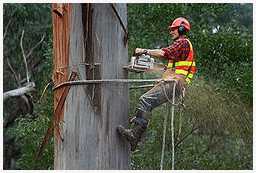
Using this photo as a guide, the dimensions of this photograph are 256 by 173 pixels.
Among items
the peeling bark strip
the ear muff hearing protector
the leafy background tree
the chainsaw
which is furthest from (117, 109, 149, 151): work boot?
the leafy background tree

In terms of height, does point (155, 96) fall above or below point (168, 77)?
below

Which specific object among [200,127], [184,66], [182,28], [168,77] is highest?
[182,28]

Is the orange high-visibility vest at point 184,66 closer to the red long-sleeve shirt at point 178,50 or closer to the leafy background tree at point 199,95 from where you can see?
the red long-sleeve shirt at point 178,50

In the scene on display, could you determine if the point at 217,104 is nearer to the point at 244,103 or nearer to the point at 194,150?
the point at 244,103

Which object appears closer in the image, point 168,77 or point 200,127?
point 168,77

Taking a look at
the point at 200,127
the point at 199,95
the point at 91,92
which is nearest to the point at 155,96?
the point at 91,92

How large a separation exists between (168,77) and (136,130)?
762mm

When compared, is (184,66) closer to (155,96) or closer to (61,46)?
(155,96)

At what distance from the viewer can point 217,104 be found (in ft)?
21.0

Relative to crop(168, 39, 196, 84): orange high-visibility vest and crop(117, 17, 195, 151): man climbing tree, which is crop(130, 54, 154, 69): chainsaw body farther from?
crop(168, 39, 196, 84): orange high-visibility vest

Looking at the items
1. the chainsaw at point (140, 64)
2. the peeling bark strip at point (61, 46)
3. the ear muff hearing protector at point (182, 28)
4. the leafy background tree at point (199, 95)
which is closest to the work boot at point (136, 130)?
the chainsaw at point (140, 64)

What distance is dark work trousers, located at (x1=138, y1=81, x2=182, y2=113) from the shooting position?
154 inches

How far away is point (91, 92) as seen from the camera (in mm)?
3582

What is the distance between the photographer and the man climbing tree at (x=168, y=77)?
12.7ft
